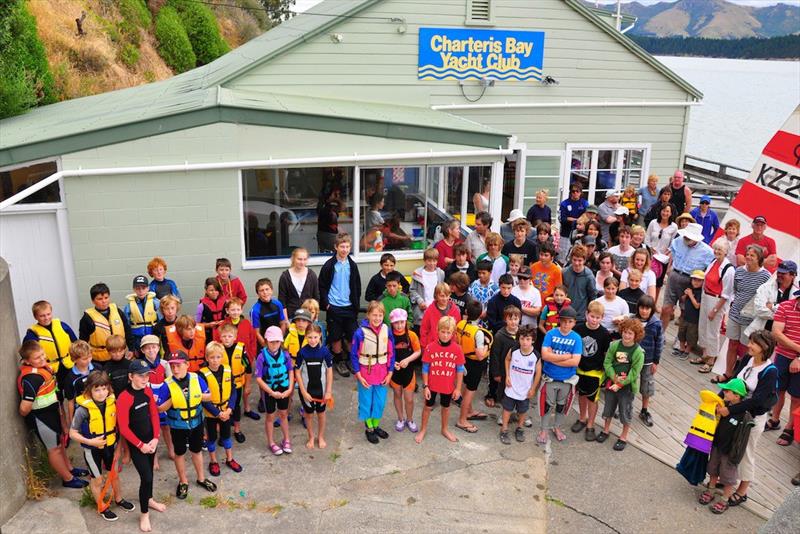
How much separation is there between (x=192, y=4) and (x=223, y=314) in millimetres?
25459

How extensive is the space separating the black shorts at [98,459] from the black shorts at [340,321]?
331 cm

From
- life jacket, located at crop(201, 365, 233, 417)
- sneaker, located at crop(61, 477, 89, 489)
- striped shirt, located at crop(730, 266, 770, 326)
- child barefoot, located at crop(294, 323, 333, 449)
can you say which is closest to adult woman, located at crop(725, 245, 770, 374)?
striped shirt, located at crop(730, 266, 770, 326)

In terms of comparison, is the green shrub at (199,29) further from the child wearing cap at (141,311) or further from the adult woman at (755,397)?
the adult woman at (755,397)

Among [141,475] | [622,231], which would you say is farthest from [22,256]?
[622,231]

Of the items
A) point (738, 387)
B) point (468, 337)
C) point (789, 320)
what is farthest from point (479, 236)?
point (738, 387)

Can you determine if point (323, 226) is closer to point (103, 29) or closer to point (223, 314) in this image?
point (223, 314)

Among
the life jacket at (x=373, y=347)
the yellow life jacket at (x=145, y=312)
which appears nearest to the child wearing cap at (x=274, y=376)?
the life jacket at (x=373, y=347)

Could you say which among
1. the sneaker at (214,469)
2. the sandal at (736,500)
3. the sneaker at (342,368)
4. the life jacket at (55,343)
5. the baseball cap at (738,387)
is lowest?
the sandal at (736,500)

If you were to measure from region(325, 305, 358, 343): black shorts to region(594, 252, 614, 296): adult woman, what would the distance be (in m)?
3.07

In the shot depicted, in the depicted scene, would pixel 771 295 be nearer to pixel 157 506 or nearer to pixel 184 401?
pixel 184 401

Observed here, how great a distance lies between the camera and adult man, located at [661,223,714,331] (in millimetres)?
9297

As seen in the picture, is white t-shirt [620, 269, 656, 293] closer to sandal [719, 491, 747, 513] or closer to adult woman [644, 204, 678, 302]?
adult woman [644, 204, 678, 302]

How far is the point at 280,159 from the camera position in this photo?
9.04 metres

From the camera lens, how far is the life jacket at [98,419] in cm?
590
